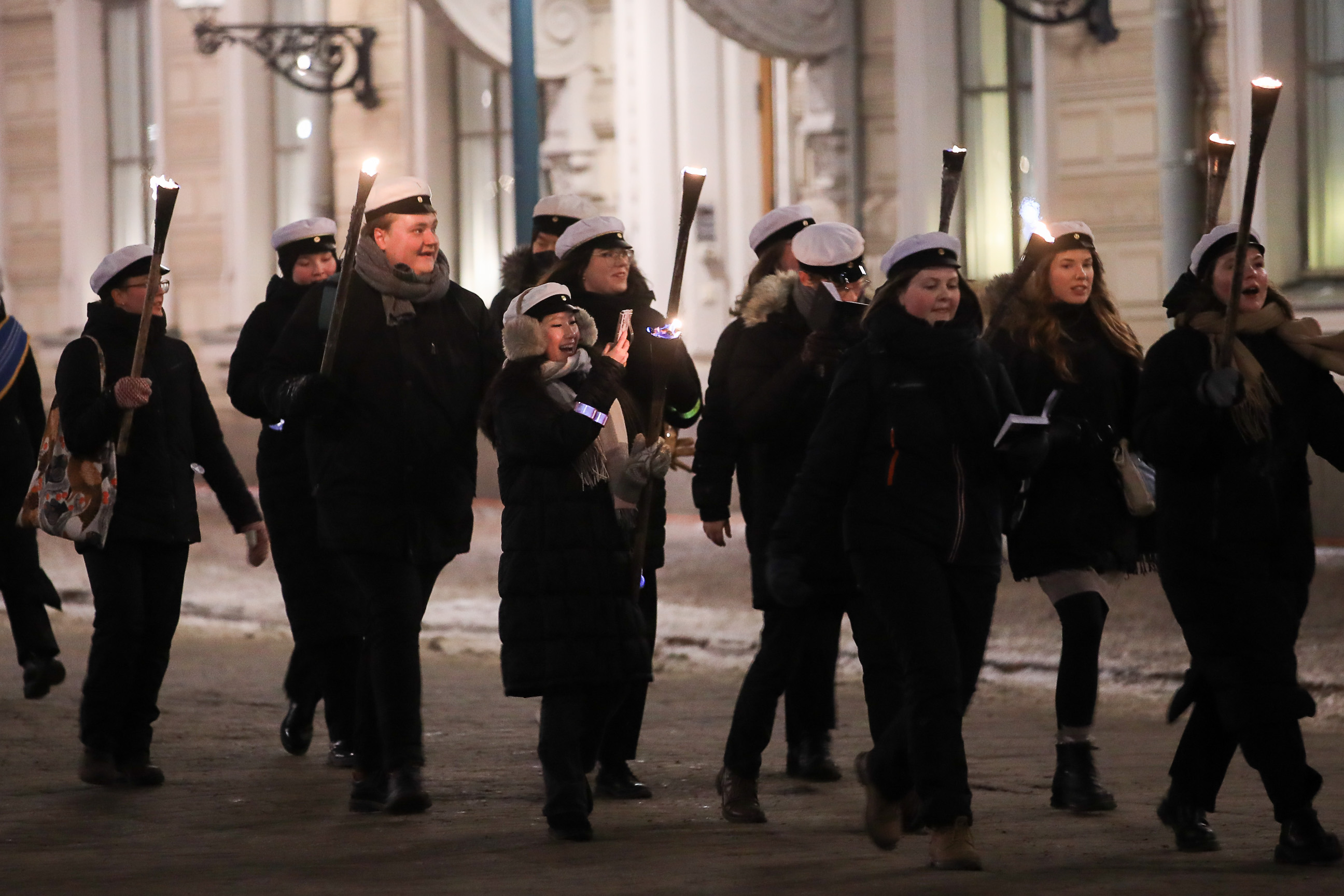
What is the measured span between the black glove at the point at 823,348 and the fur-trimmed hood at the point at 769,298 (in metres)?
0.24

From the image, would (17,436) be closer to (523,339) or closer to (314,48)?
(523,339)

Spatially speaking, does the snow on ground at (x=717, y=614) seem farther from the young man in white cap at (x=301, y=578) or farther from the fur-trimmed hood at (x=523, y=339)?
the fur-trimmed hood at (x=523, y=339)

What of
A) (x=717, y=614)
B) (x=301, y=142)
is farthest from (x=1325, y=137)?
(x=301, y=142)

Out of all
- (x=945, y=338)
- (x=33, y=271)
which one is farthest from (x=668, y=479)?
(x=945, y=338)

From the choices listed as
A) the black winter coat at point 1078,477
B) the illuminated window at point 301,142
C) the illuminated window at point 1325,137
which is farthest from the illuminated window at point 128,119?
the black winter coat at point 1078,477

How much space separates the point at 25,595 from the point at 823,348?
4.20 meters

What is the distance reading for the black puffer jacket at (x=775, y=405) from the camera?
6949mm

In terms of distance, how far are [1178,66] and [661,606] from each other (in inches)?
161

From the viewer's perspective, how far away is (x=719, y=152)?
16.5 meters

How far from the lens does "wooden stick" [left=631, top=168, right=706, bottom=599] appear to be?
685cm

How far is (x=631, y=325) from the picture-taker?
24.5 ft

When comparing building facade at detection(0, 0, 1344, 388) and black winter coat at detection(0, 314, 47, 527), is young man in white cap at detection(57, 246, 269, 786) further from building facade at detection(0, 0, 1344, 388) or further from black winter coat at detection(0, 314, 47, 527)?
building facade at detection(0, 0, 1344, 388)

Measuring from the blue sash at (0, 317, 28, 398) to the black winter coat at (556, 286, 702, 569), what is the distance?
10.2ft

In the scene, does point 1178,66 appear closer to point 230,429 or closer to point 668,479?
point 668,479
